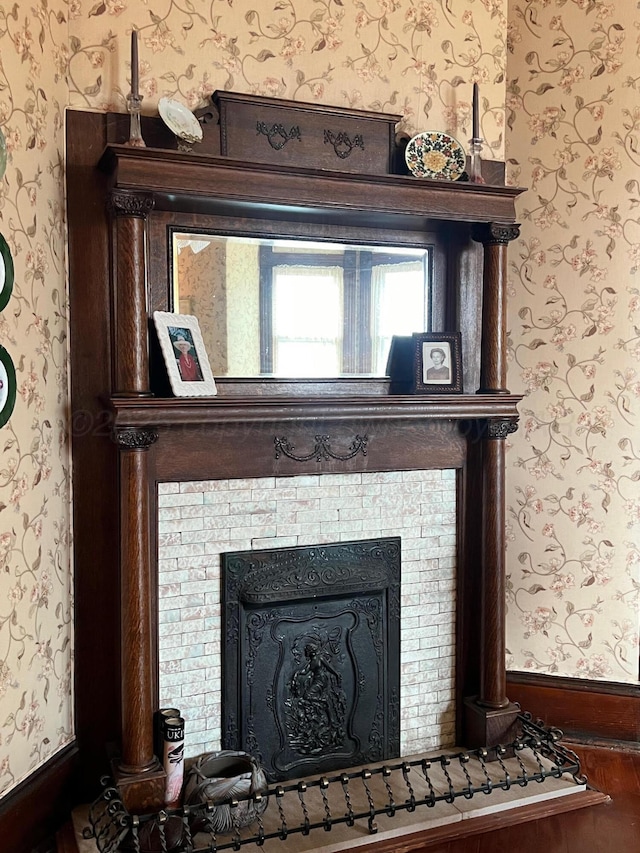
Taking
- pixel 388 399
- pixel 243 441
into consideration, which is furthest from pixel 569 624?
pixel 243 441

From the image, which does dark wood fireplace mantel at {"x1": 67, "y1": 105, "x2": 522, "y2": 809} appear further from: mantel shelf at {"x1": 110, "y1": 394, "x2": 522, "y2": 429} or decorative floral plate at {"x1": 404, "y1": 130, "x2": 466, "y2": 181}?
decorative floral plate at {"x1": 404, "y1": 130, "x2": 466, "y2": 181}

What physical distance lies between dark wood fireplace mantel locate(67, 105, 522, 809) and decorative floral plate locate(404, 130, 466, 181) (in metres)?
0.12

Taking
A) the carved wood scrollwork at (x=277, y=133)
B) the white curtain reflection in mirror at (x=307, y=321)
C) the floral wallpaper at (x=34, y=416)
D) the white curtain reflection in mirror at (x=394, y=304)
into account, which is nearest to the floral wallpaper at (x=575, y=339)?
the white curtain reflection in mirror at (x=394, y=304)

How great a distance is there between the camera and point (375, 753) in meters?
2.51

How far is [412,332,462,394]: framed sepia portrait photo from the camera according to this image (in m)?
2.43

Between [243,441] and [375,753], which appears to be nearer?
[243,441]

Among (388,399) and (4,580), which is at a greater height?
(388,399)

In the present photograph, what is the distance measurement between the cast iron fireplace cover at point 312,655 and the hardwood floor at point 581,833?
1.48 ft

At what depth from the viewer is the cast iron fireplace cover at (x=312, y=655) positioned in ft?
7.66

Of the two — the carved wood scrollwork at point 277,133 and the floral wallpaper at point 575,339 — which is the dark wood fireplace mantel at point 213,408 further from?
the floral wallpaper at point 575,339

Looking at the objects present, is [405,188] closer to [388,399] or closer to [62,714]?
[388,399]

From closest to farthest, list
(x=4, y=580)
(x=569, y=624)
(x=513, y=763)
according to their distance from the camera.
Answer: (x=4, y=580) < (x=513, y=763) < (x=569, y=624)

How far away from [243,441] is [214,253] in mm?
576

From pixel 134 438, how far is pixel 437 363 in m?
1.00
